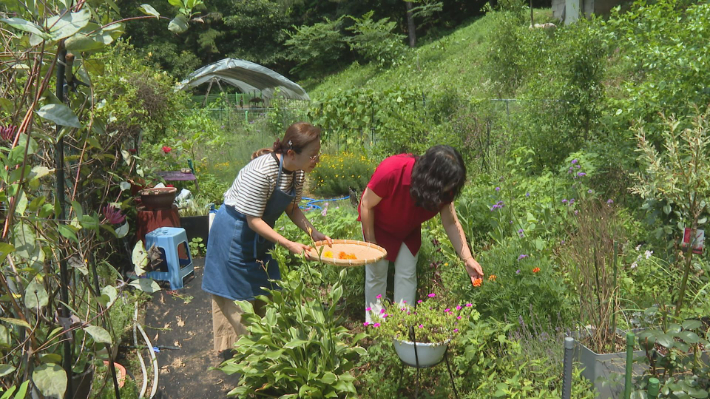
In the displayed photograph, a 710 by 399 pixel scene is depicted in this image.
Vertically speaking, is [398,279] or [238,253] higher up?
[238,253]

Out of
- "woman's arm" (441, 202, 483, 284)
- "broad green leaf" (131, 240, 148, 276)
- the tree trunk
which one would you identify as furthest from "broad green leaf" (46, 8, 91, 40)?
the tree trunk

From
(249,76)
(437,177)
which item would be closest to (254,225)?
(437,177)

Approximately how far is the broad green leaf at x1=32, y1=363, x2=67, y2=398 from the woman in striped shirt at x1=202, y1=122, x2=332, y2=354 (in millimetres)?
1582

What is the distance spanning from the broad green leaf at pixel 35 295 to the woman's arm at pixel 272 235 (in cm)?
155

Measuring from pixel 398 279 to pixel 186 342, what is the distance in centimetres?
164

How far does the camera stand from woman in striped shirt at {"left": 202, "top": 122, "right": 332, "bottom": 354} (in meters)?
3.01

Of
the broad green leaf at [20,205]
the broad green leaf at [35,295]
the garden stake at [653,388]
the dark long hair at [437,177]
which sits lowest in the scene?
the garden stake at [653,388]

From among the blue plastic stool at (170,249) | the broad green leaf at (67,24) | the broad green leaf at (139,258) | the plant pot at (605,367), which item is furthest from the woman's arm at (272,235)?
the blue plastic stool at (170,249)

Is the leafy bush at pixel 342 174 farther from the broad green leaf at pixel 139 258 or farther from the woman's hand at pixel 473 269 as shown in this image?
the broad green leaf at pixel 139 258

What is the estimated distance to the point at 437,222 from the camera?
4812 millimetres

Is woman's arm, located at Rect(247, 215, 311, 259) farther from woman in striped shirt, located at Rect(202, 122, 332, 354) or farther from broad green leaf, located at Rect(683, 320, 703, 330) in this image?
broad green leaf, located at Rect(683, 320, 703, 330)

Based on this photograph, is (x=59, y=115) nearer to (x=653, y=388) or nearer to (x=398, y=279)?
(x=653, y=388)

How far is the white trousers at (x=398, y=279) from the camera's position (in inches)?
137

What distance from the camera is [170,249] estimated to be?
480 centimetres
